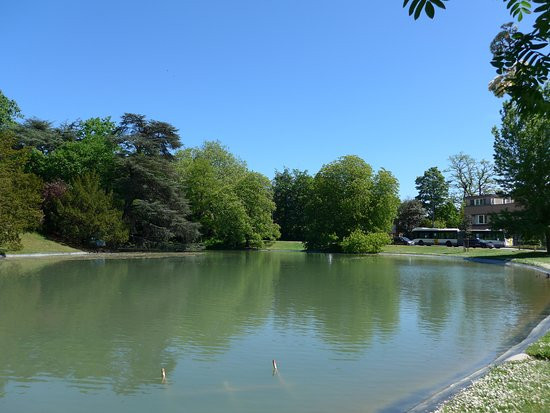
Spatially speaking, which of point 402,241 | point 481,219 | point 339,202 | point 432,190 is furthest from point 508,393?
point 432,190

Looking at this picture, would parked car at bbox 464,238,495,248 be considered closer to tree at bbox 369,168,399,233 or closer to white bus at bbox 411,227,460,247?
white bus at bbox 411,227,460,247

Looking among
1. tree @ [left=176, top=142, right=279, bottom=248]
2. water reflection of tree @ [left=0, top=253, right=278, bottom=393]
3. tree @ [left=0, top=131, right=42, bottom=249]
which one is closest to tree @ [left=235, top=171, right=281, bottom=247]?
tree @ [left=176, top=142, right=279, bottom=248]

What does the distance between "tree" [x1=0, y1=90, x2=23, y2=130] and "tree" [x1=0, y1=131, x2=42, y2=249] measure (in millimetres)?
11405

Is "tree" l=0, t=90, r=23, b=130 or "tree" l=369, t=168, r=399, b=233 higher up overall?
"tree" l=0, t=90, r=23, b=130

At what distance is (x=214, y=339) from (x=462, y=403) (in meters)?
6.28

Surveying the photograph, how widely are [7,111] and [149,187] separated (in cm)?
1773

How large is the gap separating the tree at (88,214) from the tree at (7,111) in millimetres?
10528

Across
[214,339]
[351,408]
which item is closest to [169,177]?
[214,339]

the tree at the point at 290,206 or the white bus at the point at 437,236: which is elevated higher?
the tree at the point at 290,206

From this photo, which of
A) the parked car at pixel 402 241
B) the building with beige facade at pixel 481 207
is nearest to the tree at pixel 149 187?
the parked car at pixel 402 241

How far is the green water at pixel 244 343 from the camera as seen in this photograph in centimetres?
705

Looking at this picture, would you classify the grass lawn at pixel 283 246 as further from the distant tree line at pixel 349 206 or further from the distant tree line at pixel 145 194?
the distant tree line at pixel 349 206

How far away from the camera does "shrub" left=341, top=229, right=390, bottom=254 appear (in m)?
52.2

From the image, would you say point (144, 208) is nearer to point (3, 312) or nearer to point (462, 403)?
point (3, 312)
